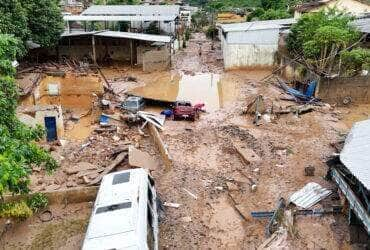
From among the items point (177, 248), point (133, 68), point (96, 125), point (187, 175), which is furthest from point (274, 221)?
point (133, 68)

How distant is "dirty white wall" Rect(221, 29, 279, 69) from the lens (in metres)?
30.3

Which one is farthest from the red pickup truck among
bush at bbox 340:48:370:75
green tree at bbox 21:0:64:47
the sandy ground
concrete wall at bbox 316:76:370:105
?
green tree at bbox 21:0:64:47

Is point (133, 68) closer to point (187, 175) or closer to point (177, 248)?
point (187, 175)

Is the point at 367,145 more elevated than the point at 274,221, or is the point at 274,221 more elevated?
the point at 367,145

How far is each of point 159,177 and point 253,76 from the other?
17267 millimetres

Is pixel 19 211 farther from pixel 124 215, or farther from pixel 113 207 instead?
pixel 124 215

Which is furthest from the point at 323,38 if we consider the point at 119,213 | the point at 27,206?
the point at 27,206

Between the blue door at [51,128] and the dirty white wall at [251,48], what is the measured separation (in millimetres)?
16562

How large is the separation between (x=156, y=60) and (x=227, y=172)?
19.0m

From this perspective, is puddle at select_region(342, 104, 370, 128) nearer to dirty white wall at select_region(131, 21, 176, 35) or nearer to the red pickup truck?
the red pickup truck

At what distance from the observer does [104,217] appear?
9.54 m

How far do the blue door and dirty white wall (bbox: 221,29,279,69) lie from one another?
54.3 feet

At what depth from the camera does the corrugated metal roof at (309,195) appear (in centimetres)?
1172

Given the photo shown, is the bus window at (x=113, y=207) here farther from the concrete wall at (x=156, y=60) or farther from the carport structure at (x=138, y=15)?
the carport structure at (x=138, y=15)
